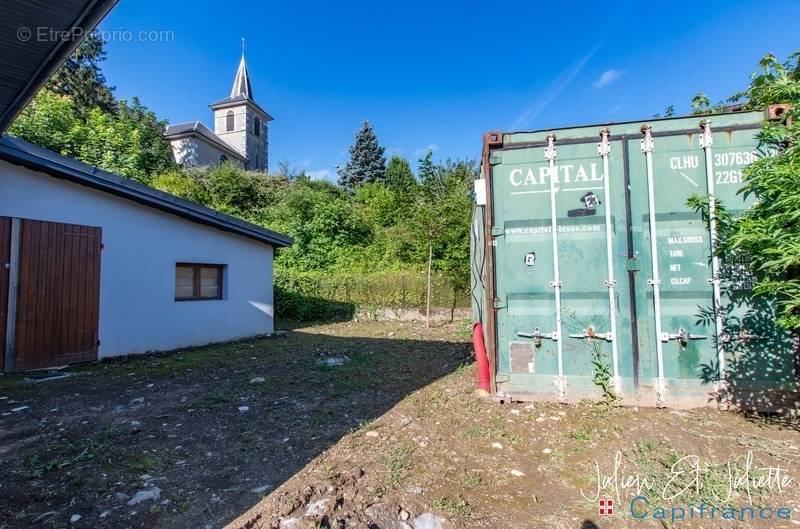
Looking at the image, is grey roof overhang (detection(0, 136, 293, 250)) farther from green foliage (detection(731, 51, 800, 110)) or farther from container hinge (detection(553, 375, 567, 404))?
green foliage (detection(731, 51, 800, 110))

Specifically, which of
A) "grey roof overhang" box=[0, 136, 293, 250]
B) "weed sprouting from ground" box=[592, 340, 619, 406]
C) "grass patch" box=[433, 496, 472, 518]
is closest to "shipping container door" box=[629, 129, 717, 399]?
"weed sprouting from ground" box=[592, 340, 619, 406]

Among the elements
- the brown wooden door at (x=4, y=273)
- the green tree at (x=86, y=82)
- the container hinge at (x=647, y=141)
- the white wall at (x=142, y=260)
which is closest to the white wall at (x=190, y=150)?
the green tree at (x=86, y=82)

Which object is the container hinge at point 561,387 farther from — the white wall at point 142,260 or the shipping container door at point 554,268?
the white wall at point 142,260

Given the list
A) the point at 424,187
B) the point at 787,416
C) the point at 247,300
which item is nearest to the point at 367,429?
the point at 787,416

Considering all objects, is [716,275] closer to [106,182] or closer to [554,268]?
[554,268]

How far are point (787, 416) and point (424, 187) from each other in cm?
921

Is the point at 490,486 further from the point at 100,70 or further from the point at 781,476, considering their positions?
the point at 100,70

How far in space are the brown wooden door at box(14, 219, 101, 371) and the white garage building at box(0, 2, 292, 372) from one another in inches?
0.5

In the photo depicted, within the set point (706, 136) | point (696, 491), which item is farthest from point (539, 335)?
point (706, 136)

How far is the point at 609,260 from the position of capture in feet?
11.5

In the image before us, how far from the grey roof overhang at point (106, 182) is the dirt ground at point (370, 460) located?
11.0 feet

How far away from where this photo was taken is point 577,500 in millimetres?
2248

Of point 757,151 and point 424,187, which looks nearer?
point 757,151

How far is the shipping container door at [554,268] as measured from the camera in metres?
3.52
